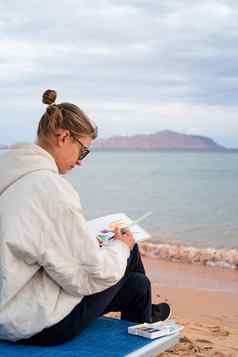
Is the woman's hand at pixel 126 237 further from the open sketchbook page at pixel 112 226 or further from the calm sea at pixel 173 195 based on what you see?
the calm sea at pixel 173 195

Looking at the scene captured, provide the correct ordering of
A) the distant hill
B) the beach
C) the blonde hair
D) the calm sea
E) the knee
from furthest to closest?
the distant hill, the calm sea, the beach, the knee, the blonde hair

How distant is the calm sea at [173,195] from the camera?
9633 mm

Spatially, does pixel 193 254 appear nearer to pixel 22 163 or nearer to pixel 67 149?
pixel 67 149

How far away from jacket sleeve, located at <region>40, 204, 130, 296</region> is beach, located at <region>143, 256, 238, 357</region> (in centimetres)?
105

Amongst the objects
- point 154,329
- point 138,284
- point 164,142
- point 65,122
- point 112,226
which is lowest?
point 164,142

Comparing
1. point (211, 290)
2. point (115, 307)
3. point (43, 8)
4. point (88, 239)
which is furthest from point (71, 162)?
point (43, 8)

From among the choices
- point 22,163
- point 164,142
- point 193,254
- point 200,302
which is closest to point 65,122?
point 22,163

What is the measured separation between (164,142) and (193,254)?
67.4 ft

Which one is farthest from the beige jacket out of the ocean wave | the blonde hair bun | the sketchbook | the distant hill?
the distant hill

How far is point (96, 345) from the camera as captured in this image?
274 cm

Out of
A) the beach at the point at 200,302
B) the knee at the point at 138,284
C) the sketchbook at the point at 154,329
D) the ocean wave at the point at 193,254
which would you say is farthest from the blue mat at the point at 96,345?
the ocean wave at the point at 193,254

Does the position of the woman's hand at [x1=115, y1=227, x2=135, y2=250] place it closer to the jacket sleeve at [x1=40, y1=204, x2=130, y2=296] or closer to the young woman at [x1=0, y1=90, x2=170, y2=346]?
the young woman at [x1=0, y1=90, x2=170, y2=346]

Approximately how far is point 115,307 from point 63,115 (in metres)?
0.92

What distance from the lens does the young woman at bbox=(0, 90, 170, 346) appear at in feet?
7.84
